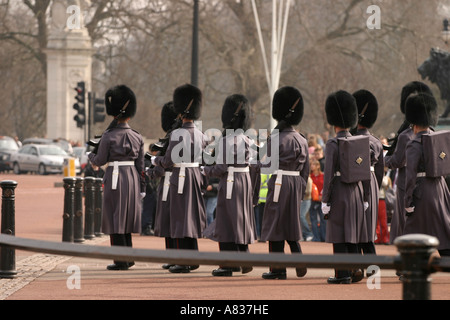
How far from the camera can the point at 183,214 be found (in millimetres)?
11875

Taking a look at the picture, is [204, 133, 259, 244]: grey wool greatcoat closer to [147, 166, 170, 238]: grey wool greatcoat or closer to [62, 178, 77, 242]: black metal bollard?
[147, 166, 170, 238]: grey wool greatcoat

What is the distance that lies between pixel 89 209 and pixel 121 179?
4313 mm

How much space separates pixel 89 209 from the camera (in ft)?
53.3

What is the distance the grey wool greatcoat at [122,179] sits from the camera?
1195 cm

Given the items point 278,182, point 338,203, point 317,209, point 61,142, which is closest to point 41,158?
point 61,142

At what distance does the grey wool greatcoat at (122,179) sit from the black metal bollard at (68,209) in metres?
2.37

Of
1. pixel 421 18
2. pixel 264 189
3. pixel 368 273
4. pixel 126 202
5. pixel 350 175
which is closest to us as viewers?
pixel 350 175

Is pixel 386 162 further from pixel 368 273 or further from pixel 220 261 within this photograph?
pixel 220 261

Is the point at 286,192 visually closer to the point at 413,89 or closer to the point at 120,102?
the point at 413,89

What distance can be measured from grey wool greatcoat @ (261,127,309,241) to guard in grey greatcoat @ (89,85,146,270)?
159 centimetres

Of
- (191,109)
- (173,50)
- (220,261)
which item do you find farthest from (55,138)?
(220,261)

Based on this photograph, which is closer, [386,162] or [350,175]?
[350,175]

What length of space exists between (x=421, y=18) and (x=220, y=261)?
123 ft

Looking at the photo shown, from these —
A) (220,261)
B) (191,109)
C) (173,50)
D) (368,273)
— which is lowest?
(368,273)
